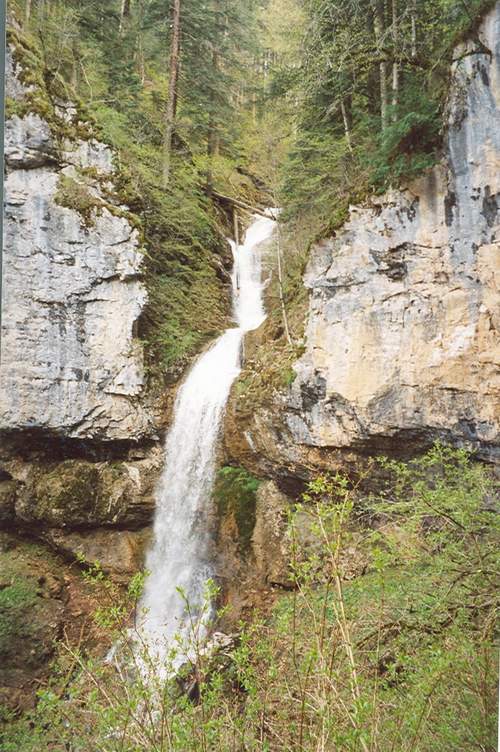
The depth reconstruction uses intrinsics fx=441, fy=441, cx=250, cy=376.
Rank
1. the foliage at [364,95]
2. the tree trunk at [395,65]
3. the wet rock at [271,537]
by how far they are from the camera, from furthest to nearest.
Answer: the wet rock at [271,537], the tree trunk at [395,65], the foliage at [364,95]

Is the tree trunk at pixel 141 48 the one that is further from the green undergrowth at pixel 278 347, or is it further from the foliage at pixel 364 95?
the green undergrowth at pixel 278 347

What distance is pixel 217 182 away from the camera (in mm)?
10164

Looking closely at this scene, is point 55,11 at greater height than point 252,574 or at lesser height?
greater

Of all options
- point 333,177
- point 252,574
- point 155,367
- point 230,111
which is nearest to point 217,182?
point 230,111

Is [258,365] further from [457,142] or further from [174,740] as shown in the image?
[174,740]

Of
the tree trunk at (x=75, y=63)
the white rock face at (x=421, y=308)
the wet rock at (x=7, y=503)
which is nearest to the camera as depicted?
the white rock face at (x=421, y=308)

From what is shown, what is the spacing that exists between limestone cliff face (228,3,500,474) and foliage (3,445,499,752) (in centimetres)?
208

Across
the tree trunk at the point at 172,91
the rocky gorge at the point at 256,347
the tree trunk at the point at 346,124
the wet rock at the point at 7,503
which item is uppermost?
the tree trunk at the point at 172,91

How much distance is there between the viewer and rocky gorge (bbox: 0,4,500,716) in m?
4.81

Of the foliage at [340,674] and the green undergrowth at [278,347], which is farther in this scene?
the green undergrowth at [278,347]

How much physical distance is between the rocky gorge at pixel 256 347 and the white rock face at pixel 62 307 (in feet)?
0.07

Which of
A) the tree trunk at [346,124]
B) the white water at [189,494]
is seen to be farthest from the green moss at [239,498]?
the tree trunk at [346,124]

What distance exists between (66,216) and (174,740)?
700 cm

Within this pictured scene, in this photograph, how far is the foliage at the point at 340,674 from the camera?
1558mm
